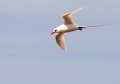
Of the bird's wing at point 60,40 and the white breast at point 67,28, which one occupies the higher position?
the bird's wing at point 60,40

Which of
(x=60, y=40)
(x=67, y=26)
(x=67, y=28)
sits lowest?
(x=67, y=28)

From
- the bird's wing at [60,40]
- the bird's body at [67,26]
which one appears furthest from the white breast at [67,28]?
the bird's wing at [60,40]

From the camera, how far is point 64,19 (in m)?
40.0

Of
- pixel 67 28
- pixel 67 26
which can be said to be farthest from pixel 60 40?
pixel 67 28

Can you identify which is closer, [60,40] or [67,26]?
[67,26]

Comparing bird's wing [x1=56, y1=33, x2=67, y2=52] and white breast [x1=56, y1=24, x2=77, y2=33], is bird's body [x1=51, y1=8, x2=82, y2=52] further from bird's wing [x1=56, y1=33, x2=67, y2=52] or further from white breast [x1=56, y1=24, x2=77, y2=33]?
bird's wing [x1=56, y1=33, x2=67, y2=52]

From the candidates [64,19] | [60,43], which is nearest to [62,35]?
[60,43]

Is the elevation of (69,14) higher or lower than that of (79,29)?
higher

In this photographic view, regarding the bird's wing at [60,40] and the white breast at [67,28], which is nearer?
the white breast at [67,28]

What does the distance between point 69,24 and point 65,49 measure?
7.34 m

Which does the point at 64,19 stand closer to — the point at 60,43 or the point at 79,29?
the point at 79,29

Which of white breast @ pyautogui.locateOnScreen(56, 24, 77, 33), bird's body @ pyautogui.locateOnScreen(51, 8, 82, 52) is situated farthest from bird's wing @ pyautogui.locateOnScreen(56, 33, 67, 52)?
white breast @ pyautogui.locateOnScreen(56, 24, 77, 33)

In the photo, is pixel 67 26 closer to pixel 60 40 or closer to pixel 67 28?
pixel 67 28

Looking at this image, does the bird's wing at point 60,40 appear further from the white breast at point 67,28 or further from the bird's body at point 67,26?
the white breast at point 67,28
